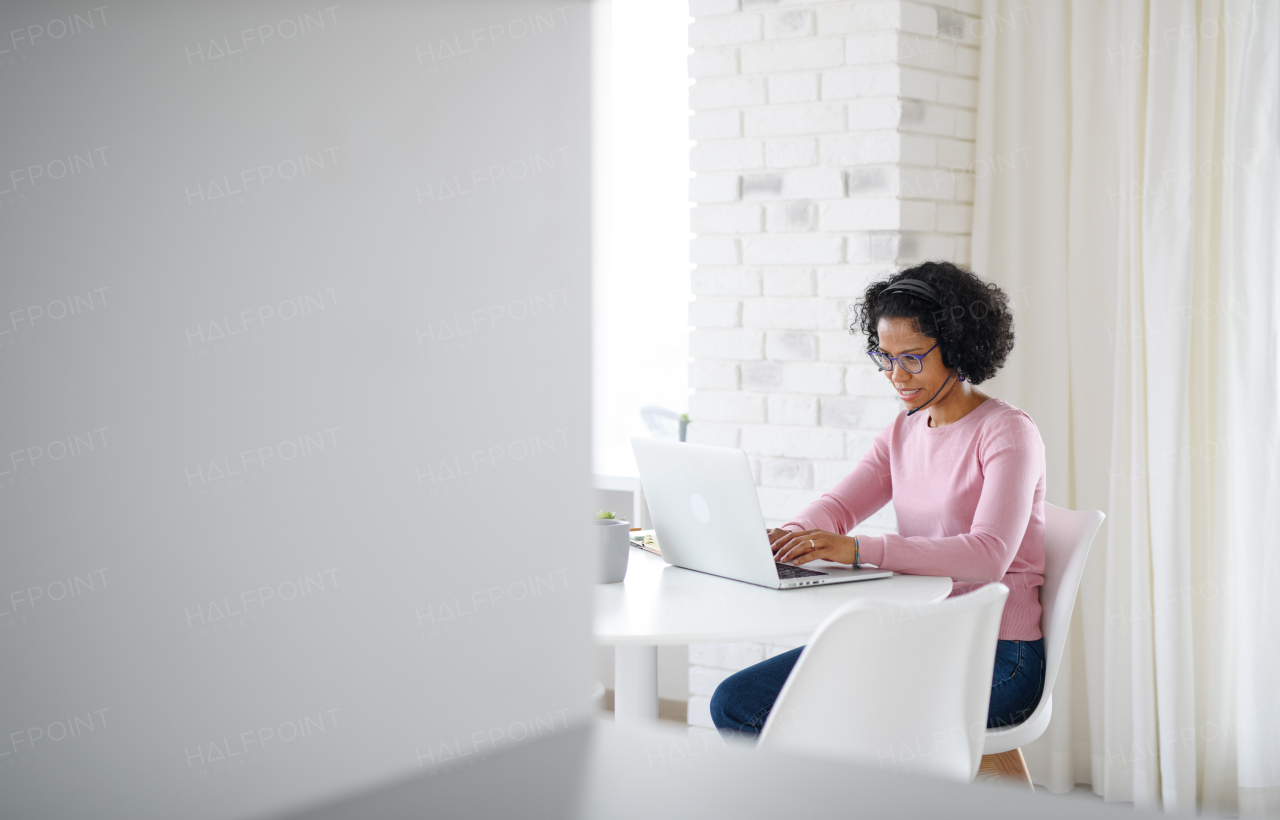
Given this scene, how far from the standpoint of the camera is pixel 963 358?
2.11m

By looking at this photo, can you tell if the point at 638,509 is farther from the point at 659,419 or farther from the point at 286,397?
the point at 286,397

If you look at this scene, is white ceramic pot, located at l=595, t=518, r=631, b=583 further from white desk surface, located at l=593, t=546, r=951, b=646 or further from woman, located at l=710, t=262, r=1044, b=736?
woman, located at l=710, t=262, r=1044, b=736

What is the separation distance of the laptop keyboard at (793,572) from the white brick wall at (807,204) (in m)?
0.73

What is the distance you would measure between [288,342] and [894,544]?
5.66 feet

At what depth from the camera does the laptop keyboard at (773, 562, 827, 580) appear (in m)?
1.85

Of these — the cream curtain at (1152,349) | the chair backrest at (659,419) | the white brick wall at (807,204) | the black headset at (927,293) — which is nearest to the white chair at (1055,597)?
the black headset at (927,293)

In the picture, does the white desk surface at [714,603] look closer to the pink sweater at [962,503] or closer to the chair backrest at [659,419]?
the pink sweater at [962,503]

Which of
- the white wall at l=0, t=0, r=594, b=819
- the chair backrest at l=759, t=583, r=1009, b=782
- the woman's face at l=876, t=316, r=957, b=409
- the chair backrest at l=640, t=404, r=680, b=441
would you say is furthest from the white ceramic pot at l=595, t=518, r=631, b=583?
the chair backrest at l=640, t=404, r=680, b=441

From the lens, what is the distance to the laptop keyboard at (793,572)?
1.85 metres

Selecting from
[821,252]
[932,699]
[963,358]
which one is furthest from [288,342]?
[821,252]

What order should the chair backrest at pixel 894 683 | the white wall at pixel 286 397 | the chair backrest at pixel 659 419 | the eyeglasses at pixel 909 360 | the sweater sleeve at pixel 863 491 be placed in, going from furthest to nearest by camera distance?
the chair backrest at pixel 659 419 < the sweater sleeve at pixel 863 491 < the eyeglasses at pixel 909 360 < the chair backrest at pixel 894 683 < the white wall at pixel 286 397

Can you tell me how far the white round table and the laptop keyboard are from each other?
4cm

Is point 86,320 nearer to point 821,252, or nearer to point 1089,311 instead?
point 821,252

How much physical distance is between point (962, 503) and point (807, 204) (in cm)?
92
